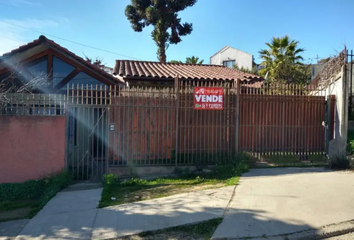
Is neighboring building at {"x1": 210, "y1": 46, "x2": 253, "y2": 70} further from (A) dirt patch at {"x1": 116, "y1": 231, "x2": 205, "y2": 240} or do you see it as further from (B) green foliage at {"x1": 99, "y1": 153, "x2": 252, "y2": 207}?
(A) dirt patch at {"x1": 116, "y1": 231, "x2": 205, "y2": 240}

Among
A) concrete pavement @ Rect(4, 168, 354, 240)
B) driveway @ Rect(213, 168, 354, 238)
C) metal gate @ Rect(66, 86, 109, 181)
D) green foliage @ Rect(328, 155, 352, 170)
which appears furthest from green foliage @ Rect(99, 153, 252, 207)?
green foliage @ Rect(328, 155, 352, 170)

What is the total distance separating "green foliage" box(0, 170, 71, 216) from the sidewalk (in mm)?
679

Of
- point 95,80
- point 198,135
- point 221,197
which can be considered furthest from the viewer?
point 95,80

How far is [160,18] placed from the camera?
67.9ft

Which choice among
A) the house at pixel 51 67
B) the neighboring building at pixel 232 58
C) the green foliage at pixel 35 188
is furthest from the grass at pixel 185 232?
the neighboring building at pixel 232 58

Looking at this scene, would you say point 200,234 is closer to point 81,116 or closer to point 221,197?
point 221,197

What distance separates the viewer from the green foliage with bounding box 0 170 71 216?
263 inches

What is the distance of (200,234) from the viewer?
170 inches

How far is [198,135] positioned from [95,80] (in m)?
4.75

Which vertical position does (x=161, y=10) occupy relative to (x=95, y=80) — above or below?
above

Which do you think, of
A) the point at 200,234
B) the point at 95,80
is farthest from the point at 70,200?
the point at 95,80

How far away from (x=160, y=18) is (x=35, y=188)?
16.6 m

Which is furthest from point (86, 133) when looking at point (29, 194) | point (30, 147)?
point (29, 194)

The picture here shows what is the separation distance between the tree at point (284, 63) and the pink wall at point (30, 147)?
15.9 meters
